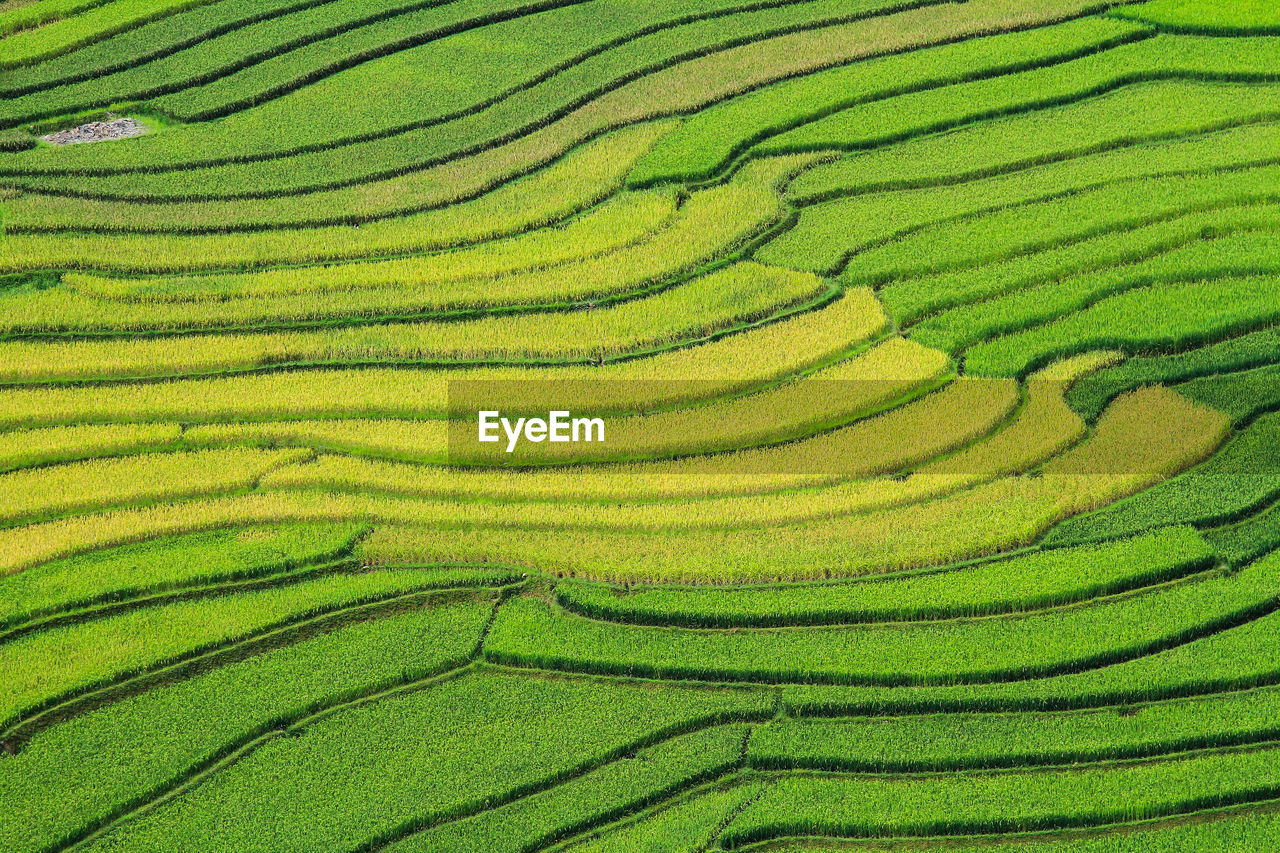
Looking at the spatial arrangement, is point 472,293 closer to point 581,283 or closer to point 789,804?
point 581,283

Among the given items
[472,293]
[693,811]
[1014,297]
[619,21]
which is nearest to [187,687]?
[693,811]

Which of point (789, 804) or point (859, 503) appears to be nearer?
point (789, 804)

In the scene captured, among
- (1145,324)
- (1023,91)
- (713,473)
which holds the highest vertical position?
(1023,91)

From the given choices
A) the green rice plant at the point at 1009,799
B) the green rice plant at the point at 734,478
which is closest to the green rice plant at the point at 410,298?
the green rice plant at the point at 734,478

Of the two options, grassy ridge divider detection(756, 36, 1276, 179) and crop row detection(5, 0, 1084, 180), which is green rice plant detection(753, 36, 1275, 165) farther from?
crop row detection(5, 0, 1084, 180)

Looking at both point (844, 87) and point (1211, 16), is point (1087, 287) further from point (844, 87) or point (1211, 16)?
point (1211, 16)

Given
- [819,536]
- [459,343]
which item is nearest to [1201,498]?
[819,536]
